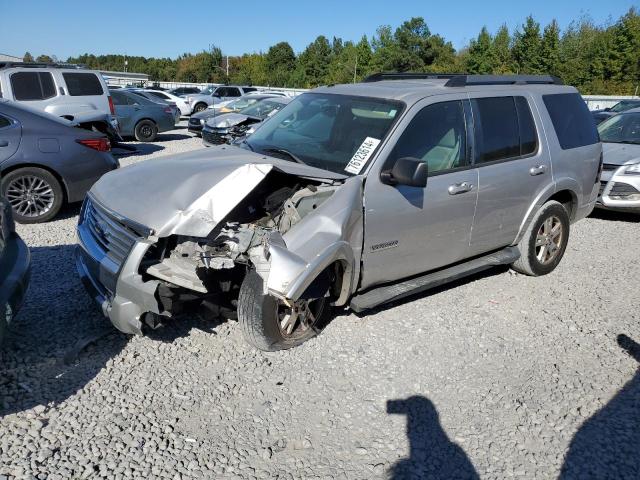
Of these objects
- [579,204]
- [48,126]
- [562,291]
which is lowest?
[562,291]

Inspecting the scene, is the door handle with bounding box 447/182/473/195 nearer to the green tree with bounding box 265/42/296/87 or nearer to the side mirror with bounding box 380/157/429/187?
the side mirror with bounding box 380/157/429/187

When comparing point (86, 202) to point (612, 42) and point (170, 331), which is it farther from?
point (612, 42)

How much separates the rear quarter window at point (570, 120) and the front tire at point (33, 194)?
585 centimetres

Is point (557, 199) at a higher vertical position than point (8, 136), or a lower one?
lower

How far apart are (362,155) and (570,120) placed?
9.53 ft

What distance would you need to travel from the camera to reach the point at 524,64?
163 feet

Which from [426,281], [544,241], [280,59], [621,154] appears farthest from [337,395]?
[280,59]

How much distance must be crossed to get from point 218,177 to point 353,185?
3.10ft

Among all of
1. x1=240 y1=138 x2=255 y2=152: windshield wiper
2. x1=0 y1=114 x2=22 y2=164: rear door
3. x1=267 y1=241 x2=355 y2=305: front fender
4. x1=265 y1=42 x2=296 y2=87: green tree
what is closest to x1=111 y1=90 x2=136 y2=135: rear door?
x1=0 y1=114 x2=22 y2=164: rear door

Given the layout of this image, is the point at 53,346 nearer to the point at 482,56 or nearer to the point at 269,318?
the point at 269,318

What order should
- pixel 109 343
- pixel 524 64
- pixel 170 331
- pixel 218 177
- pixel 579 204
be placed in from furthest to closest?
pixel 524 64, pixel 579 204, pixel 170 331, pixel 109 343, pixel 218 177

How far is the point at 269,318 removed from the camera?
3.60m

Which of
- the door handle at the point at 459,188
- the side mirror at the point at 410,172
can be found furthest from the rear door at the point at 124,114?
the side mirror at the point at 410,172

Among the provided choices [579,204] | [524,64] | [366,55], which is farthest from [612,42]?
[579,204]
